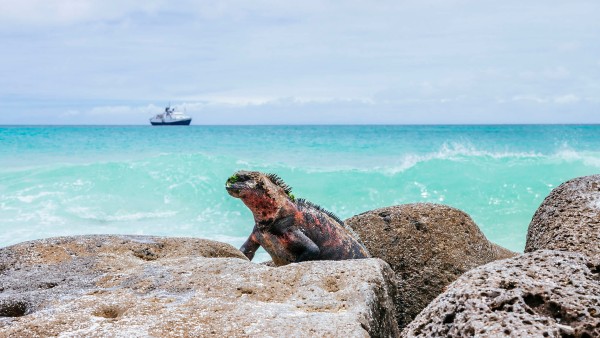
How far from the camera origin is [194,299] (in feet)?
9.04

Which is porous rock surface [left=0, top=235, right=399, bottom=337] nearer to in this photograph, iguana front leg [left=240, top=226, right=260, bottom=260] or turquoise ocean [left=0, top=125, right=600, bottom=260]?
iguana front leg [left=240, top=226, right=260, bottom=260]

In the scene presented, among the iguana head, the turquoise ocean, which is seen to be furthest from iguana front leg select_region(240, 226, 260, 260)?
the turquoise ocean

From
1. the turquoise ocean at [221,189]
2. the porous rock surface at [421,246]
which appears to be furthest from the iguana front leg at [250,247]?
the turquoise ocean at [221,189]

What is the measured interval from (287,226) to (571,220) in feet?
5.94

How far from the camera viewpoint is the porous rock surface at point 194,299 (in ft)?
7.98

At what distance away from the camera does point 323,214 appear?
15.2 feet

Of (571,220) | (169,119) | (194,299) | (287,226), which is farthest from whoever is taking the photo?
(169,119)

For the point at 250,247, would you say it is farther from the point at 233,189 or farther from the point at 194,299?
the point at 194,299

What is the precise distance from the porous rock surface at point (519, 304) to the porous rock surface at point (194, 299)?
17.3 inches

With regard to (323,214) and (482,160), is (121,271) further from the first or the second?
(482,160)

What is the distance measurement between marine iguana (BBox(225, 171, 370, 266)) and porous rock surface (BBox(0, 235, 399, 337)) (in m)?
0.91

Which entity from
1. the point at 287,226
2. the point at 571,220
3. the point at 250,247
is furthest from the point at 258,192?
the point at 571,220

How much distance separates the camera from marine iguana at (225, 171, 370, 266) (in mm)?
4277

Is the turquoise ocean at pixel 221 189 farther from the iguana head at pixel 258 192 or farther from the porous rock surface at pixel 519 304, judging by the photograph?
the porous rock surface at pixel 519 304
